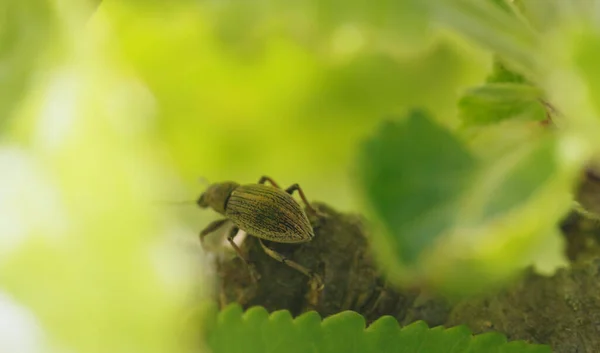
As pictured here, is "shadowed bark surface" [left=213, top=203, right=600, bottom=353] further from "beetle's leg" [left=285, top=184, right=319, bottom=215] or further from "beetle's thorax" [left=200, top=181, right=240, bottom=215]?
"beetle's thorax" [left=200, top=181, right=240, bottom=215]

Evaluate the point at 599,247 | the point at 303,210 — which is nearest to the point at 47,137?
the point at 303,210

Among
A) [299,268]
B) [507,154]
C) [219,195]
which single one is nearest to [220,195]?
[219,195]

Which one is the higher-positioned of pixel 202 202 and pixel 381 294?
pixel 202 202

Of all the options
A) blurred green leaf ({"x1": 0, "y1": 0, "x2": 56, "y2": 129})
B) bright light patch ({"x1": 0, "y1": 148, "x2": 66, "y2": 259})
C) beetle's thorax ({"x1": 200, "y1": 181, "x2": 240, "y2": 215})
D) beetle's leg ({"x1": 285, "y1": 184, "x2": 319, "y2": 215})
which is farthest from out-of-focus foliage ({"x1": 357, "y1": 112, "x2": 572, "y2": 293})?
bright light patch ({"x1": 0, "y1": 148, "x2": 66, "y2": 259})

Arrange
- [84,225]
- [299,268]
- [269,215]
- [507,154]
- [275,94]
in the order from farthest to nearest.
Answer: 1. [275,94]
2. [84,225]
3. [507,154]
4. [269,215]
5. [299,268]

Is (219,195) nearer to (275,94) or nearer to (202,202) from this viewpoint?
(202,202)

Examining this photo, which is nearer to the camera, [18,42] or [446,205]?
[18,42]
